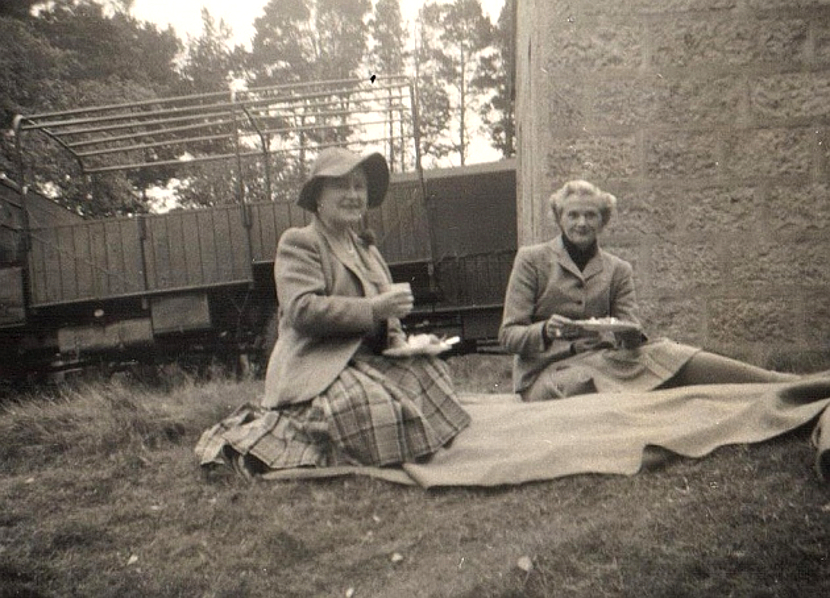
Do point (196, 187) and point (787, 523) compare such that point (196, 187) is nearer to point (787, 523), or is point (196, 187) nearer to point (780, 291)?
point (780, 291)

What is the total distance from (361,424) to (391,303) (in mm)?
505

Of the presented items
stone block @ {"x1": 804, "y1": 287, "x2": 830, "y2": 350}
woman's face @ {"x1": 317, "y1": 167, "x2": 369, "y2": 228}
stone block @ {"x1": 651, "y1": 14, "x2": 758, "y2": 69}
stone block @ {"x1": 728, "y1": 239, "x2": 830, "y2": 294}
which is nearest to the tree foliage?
stone block @ {"x1": 651, "y1": 14, "x2": 758, "y2": 69}

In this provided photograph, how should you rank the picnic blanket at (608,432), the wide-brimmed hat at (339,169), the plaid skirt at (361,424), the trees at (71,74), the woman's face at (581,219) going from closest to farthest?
the picnic blanket at (608,432), the plaid skirt at (361,424), the wide-brimmed hat at (339,169), the woman's face at (581,219), the trees at (71,74)

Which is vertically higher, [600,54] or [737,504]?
[600,54]

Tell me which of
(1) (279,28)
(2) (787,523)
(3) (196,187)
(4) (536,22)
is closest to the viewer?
(2) (787,523)

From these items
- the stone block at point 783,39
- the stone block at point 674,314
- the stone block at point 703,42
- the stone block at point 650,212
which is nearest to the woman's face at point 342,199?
the stone block at point 650,212

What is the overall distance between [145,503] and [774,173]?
3.96 meters

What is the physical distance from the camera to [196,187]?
12867 mm

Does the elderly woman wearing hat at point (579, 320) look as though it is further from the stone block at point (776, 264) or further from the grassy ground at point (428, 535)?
the stone block at point (776, 264)

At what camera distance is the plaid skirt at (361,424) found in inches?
131

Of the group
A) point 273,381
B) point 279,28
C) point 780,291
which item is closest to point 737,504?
point 273,381

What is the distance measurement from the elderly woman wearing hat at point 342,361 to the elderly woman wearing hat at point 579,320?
1.86 ft

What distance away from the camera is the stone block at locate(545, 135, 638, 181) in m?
5.05

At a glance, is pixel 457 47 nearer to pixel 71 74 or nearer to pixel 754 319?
pixel 71 74
